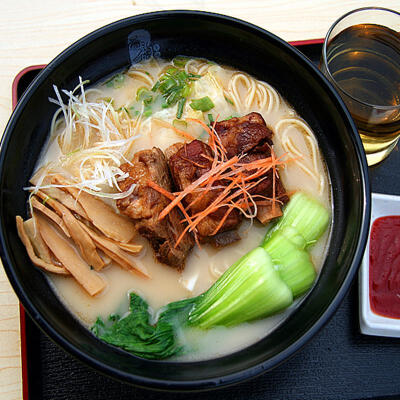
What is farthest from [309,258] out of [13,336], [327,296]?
[13,336]

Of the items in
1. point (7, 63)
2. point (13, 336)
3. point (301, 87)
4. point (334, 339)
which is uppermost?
point (7, 63)

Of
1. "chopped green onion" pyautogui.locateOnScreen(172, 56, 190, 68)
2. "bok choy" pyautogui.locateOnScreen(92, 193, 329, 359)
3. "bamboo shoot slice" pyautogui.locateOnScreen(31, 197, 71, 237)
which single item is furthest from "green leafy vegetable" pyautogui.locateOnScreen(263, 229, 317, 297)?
"chopped green onion" pyautogui.locateOnScreen(172, 56, 190, 68)

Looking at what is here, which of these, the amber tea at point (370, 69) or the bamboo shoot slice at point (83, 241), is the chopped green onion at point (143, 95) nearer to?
the bamboo shoot slice at point (83, 241)

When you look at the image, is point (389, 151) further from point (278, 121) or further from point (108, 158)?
point (108, 158)

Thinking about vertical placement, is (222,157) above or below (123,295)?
above

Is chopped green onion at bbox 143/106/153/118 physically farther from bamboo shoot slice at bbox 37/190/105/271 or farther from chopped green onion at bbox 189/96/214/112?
bamboo shoot slice at bbox 37/190/105/271

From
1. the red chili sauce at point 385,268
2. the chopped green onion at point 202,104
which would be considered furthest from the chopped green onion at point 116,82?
the red chili sauce at point 385,268
